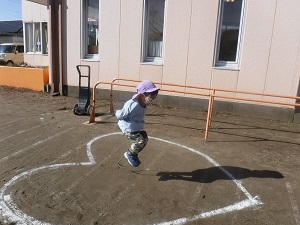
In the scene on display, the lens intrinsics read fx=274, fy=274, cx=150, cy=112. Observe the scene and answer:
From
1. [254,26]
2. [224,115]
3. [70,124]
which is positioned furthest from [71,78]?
[254,26]

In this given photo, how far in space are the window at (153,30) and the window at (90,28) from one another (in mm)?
1864

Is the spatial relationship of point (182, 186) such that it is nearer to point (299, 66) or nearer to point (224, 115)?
point (224, 115)

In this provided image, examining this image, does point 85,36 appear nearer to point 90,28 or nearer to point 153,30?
point 90,28

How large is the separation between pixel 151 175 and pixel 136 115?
875 mm

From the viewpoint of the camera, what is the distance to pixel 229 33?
25.2ft

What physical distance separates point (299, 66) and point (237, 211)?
5.38 metres

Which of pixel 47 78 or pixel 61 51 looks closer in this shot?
pixel 61 51

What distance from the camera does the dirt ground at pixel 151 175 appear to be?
2.95 m

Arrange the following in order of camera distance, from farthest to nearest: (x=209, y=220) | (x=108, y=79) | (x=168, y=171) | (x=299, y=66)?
1. (x=108, y=79)
2. (x=299, y=66)
3. (x=168, y=171)
4. (x=209, y=220)

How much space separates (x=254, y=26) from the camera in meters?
7.17

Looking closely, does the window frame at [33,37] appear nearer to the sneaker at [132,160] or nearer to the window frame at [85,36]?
the window frame at [85,36]

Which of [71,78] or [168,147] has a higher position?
[71,78]

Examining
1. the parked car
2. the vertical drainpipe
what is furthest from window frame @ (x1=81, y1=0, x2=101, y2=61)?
the parked car

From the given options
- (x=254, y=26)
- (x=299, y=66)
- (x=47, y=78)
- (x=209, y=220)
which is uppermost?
(x=254, y=26)
